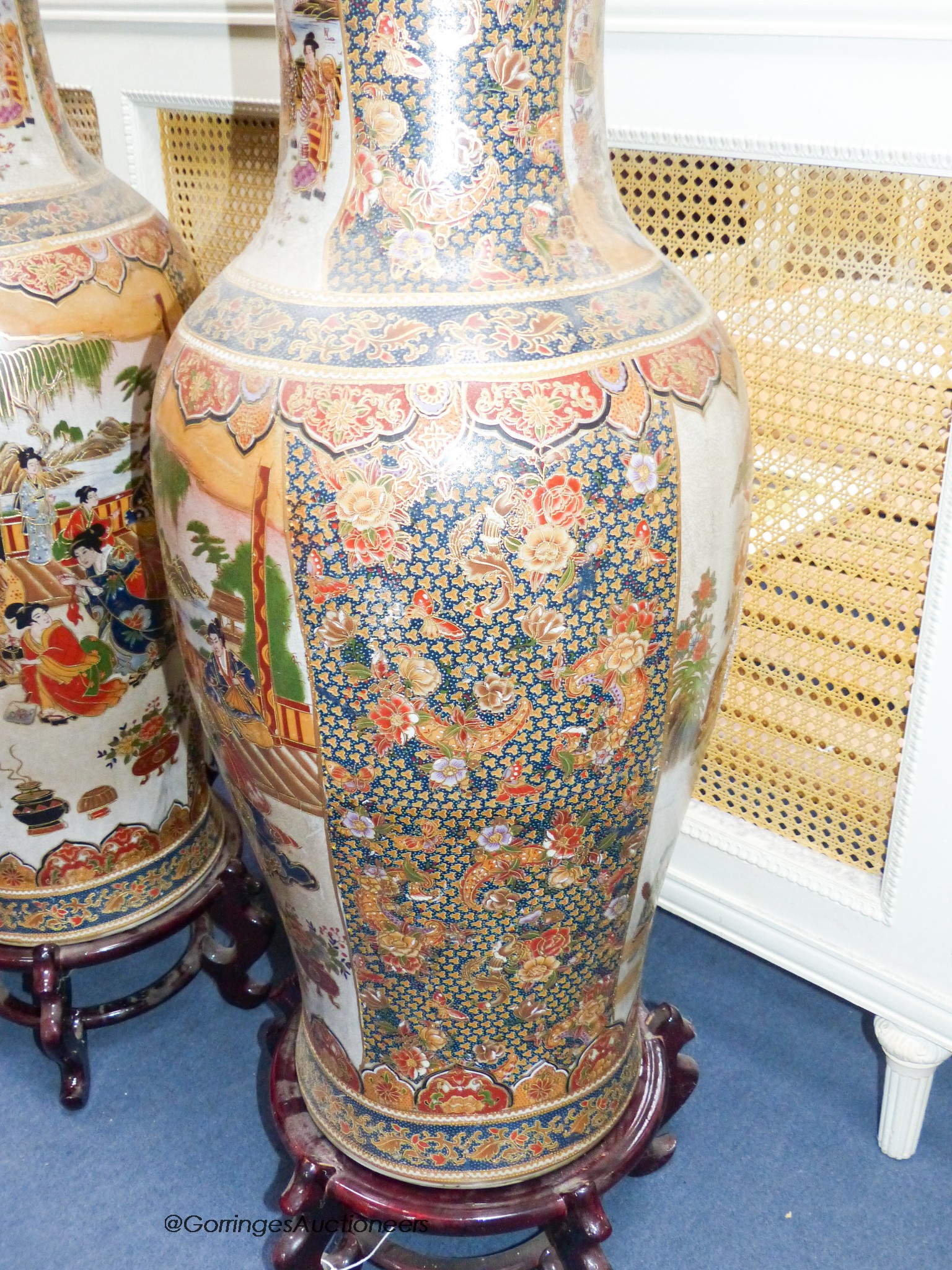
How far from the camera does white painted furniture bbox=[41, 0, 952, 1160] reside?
113 centimetres

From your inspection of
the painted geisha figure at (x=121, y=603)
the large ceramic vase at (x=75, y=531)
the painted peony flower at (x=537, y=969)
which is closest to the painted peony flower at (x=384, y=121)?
the large ceramic vase at (x=75, y=531)

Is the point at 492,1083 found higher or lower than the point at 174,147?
lower

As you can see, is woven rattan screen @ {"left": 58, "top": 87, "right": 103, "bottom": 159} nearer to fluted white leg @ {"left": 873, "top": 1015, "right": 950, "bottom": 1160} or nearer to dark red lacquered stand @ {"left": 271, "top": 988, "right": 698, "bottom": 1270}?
dark red lacquered stand @ {"left": 271, "top": 988, "right": 698, "bottom": 1270}

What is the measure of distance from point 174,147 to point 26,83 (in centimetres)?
55

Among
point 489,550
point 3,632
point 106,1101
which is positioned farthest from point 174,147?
point 106,1101

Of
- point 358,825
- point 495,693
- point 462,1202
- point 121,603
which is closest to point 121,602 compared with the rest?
point 121,603

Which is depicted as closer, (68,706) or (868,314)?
(868,314)

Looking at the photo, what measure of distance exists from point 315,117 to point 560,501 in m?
0.37

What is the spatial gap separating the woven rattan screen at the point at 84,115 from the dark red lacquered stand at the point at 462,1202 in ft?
4.72

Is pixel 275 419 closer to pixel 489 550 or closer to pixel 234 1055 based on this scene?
pixel 489 550

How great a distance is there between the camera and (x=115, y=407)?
1.30 metres

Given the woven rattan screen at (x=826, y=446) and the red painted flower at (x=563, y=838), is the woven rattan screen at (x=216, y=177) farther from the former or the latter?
the red painted flower at (x=563, y=838)

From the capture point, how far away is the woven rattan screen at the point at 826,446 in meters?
1.23

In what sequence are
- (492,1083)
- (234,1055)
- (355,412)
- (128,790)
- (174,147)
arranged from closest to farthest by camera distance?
(355,412) → (492,1083) → (128,790) → (234,1055) → (174,147)
